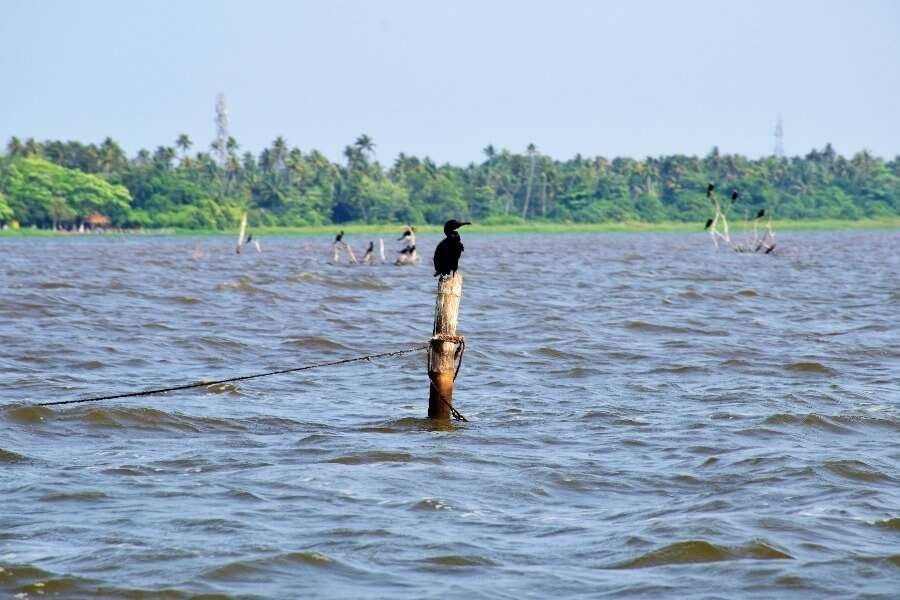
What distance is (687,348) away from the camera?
24359mm

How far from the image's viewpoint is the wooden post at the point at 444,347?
15.1m

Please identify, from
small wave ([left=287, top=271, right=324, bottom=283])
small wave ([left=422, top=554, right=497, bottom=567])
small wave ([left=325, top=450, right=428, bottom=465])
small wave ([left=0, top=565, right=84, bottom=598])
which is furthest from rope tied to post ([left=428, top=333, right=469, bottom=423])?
small wave ([left=287, top=271, right=324, bottom=283])

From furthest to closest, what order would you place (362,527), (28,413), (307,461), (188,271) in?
1. (188,271)
2. (28,413)
3. (307,461)
4. (362,527)

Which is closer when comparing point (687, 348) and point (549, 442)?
point (549, 442)

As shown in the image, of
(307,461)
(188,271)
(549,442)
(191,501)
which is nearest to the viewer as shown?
(191,501)

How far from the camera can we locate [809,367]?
21078 millimetres

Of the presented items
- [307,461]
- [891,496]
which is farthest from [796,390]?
[307,461]

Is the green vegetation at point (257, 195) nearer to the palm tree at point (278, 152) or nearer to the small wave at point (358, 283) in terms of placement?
the palm tree at point (278, 152)

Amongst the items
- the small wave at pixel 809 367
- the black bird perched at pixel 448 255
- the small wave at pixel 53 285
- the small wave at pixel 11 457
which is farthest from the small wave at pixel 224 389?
Result: the small wave at pixel 53 285

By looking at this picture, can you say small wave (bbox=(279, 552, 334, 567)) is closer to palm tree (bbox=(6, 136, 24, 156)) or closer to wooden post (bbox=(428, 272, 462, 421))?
wooden post (bbox=(428, 272, 462, 421))

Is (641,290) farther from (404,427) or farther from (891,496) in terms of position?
(891,496)

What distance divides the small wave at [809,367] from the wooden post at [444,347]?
7.07 metres

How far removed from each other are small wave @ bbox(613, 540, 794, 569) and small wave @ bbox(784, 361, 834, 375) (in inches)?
423

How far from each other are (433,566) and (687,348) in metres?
15.1
